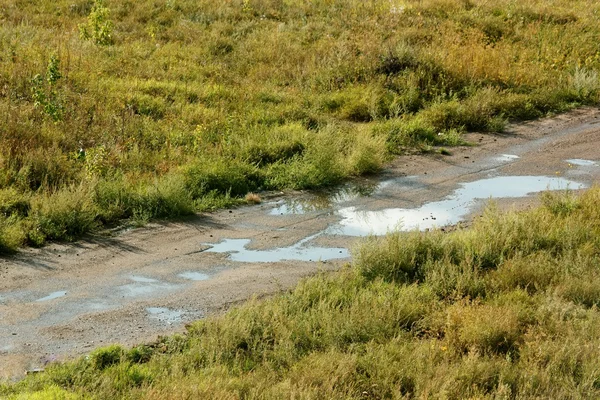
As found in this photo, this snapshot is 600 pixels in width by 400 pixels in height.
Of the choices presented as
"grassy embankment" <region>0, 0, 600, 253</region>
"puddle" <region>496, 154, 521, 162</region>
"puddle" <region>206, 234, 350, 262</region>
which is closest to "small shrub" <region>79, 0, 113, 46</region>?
"grassy embankment" <region>0, 0, 600, 253</region>

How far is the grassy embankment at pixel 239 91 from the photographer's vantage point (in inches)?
443

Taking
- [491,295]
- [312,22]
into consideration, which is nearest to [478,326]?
[491,295]

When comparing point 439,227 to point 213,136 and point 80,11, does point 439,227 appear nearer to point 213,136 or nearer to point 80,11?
point 213,136

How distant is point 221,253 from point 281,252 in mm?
676

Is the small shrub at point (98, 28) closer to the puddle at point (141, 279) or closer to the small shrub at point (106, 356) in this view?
the puddle at point (141, 279)

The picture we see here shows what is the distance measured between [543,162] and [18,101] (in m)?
8.43

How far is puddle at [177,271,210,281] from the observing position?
879 centimetres

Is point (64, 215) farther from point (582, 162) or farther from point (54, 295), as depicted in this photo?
point (582, 162)

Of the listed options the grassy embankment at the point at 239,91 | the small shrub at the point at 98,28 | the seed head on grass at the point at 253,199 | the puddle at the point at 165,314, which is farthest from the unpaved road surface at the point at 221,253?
the small shrub at the point at 98,28

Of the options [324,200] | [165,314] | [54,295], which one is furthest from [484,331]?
[324,200]

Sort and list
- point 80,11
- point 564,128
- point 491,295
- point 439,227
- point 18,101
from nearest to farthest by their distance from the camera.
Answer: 1. point 491,295
2. point 439,227
3. point 18,101
4. point 564,128
5. point 80,11

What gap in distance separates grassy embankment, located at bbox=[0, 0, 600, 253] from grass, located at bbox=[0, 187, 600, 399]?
3355mm

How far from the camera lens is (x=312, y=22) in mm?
21188

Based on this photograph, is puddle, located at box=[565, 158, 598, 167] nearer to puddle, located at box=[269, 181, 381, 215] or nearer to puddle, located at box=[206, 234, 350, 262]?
puddle, located at box=[269, 181, 381, 215]
